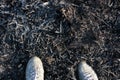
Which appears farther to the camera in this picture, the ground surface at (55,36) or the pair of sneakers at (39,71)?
the ground surface at (55,36)

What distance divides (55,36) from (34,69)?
46 cm

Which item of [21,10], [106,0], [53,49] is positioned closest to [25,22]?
[21,10]

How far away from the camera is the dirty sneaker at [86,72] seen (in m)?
4.79

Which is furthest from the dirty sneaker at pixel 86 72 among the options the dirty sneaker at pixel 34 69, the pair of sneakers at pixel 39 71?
the dirty sneaker at pixel 34 69

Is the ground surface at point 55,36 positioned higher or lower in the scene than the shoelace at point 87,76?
higher

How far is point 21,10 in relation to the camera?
16.1 ft

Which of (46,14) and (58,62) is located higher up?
(46,14)

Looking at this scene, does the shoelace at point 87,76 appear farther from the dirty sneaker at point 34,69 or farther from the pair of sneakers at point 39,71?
the dirty sneaker at point 34,69

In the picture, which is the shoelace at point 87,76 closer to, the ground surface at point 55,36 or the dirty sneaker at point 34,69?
the ground surface at point 55,36

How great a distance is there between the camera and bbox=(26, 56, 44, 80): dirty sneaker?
4.75 metres

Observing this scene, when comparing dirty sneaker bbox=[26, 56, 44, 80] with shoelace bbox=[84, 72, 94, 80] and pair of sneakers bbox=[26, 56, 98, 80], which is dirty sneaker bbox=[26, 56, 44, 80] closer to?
pair of sneakers bbox=[26, 56, 98, 80]

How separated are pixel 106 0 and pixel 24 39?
41.7 inches

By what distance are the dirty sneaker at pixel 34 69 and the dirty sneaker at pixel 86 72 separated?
442 millimetres

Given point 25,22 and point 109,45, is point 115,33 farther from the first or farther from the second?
point 25,22
